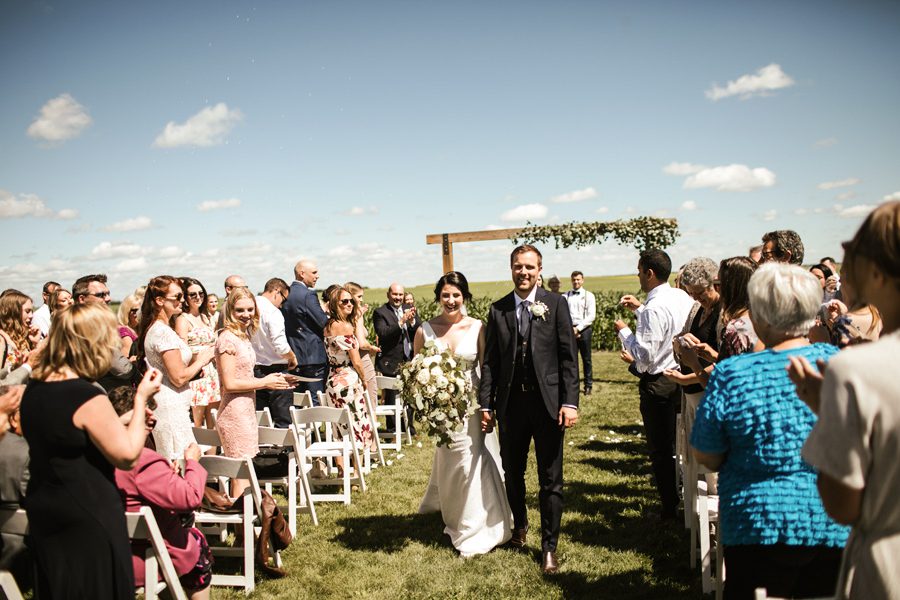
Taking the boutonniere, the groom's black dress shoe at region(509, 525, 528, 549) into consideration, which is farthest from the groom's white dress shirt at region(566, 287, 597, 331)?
the boutonniere

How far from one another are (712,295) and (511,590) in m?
2.80

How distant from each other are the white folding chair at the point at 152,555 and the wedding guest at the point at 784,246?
16.6ft

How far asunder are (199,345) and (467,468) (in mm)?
3380

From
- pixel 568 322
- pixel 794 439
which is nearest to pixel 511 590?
pixel 568 322

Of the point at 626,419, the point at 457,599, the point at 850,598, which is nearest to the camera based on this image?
the point at 850,598

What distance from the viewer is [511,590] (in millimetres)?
4941

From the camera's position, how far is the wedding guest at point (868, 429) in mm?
1792

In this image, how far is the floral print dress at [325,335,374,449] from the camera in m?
8.27

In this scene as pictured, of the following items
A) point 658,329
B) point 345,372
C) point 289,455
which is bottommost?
point 289,455

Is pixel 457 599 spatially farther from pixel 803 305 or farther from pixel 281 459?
pixel 803 305

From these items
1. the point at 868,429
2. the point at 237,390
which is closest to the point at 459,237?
the point at 237,390

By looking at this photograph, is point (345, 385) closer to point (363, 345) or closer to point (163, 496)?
point (363, 345)

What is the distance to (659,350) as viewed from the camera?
19.9ft

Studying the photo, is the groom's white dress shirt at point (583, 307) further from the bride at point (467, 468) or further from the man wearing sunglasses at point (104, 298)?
the man wearing sunglasses at point (104, 298)
